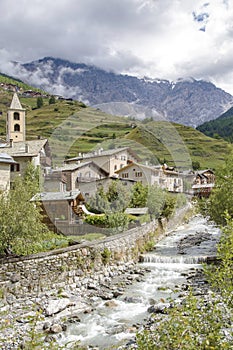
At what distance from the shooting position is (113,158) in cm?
4847

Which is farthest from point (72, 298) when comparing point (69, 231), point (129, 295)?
point (69, 231)

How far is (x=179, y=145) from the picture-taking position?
56.9 metres

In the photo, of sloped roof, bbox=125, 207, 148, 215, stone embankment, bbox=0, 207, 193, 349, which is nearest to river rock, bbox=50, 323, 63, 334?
stone embankment, bbox=0, 207, 193, 349

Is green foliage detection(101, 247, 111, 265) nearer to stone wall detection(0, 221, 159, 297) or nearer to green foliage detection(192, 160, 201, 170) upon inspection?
stone wall detection(0, 221, 159, 297)

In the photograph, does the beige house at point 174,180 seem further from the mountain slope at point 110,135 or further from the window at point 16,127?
the window at point 16,127

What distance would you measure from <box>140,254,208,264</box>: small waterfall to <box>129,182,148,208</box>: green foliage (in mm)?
11755

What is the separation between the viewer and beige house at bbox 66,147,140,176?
46.1 metres

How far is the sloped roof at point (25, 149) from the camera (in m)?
43.4

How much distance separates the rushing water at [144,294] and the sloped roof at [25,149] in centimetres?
1975

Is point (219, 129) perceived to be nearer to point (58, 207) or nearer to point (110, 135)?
point (110, 135)

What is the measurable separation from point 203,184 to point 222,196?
65.4m

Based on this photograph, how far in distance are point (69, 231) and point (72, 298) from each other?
10104 millimetres

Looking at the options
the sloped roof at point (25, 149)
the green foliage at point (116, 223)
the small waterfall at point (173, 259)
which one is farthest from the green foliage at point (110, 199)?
the sloped roof at point (25, 149)

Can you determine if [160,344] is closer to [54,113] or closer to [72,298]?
[72,298]
